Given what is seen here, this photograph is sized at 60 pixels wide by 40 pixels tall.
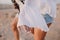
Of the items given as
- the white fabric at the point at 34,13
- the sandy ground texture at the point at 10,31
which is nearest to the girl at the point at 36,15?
the white fabric at the point at 34,13

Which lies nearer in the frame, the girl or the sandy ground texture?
the girl

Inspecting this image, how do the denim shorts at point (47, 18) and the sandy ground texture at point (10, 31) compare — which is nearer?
the denim shorts at point (47, 18)

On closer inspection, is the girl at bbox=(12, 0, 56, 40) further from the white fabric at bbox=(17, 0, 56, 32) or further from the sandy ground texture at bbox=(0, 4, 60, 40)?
the sandy ground texture at bbox=(0, 4, 60, 40)

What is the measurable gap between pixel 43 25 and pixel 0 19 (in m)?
1.98

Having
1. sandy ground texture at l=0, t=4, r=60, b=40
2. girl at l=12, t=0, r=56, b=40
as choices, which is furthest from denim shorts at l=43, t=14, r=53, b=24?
sandy ground texture at l=0, t=4, r=60, b=40

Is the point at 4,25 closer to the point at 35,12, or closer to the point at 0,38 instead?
the point at 0,38

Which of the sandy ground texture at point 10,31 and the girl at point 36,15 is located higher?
the girl at point 36,15

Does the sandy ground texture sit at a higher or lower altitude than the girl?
lower

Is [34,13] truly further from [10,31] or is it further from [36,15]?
[10,31]

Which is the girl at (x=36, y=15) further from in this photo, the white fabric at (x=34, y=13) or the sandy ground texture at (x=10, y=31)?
the sandy ground texture at (x=10, y=31)

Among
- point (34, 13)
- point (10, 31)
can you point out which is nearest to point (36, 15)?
point (34, 13)

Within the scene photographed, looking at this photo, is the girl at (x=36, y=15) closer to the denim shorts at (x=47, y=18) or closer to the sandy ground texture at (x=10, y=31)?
the denim shorts at (x=47, y=18)

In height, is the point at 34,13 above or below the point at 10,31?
above

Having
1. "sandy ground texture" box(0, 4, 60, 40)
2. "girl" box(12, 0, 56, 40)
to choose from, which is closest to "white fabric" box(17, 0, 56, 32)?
"girl" box(12, 0, 56, 40)
